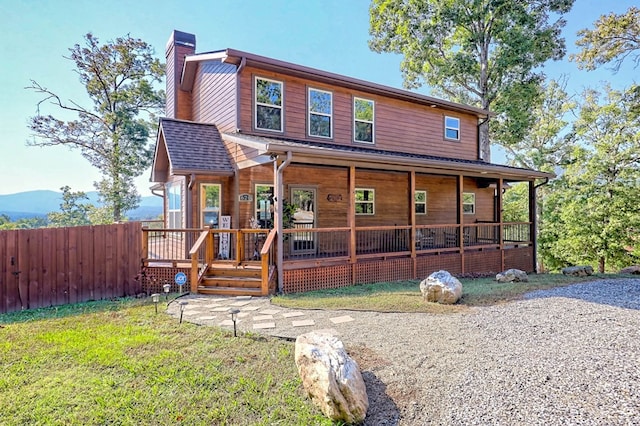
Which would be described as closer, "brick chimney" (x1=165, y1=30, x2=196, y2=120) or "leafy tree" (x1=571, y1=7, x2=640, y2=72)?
"brick chimney" (x1=165, y1=30, x2=196, y2=120)

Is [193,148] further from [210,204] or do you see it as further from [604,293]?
[604,293]

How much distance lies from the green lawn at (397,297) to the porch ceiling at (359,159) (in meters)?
3.10

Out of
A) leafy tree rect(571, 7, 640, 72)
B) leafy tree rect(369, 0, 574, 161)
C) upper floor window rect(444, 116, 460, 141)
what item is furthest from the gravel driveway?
leafy tree rect(369, 0, 574, 161)

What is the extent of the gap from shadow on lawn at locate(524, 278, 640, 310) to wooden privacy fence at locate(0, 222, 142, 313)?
347 inches

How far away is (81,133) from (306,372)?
73.6 feet

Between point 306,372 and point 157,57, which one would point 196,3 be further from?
point 306,372

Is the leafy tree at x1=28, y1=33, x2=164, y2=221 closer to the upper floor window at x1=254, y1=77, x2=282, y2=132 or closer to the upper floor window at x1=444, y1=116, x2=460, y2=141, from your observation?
the upper floor window at x1=254, y1=77, x2=282, y2=132

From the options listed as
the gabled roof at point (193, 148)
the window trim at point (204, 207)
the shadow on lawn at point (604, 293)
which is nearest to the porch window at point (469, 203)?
the shadow on lawn at point (604, 293)

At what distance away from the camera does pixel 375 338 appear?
4.86 meters

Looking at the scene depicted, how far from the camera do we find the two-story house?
863cm

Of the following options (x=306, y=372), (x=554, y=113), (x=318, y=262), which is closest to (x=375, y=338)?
(x=306, y=372)

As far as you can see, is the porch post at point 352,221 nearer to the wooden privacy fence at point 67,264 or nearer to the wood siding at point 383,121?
the wood siding at point 383,121

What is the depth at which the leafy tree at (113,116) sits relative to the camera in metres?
19.3

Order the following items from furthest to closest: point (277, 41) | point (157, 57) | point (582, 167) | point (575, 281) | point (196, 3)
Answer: point (277, 41), point (157, 57), point (582, 167), point (196, 3), point (575, 281)
